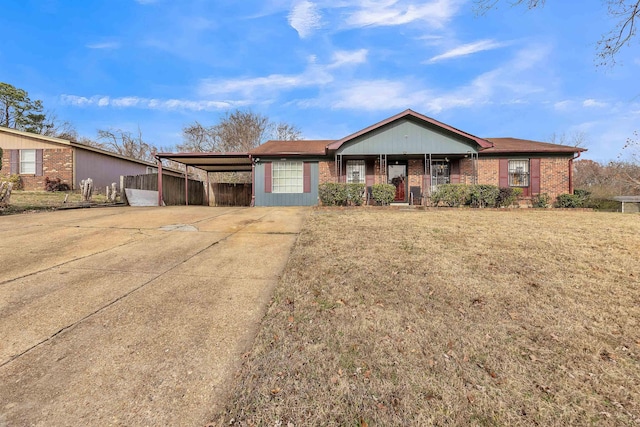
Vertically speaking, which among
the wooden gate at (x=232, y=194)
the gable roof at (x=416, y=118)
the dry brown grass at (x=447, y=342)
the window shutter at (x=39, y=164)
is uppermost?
the gable roof at (x=416, y=118)

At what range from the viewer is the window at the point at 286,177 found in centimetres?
1377

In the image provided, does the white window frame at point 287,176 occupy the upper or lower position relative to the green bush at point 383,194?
upper

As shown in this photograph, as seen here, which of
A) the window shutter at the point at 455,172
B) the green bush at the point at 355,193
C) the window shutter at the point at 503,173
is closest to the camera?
the green bush at the point at 355,193

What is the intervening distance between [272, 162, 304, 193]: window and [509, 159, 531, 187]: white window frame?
32.8 ft

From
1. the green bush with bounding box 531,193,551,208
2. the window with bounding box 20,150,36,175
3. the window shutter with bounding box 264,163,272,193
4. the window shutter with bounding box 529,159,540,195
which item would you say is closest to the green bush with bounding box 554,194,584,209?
the green bush with bounding box 531,193,551,208

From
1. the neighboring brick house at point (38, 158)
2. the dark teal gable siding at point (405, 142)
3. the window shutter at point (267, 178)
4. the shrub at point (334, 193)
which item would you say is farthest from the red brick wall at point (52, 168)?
the dark teal gable siding at point (405, 142)

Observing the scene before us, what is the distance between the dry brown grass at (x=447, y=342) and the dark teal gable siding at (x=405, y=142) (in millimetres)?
8859

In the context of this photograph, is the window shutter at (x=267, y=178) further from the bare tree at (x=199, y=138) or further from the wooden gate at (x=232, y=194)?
the bare tree at (x=199, y=138)

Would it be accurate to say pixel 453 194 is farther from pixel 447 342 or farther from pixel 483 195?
pixel 447 342

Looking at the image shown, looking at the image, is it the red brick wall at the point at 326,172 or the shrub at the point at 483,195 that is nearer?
the shrub at the point at 483,195

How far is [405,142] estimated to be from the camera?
12.9m

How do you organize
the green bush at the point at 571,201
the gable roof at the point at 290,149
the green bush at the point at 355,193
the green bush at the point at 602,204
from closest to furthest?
the green bush at the point at 355,193, the green bush at the point at 602,204, the green bush at the point at 571,201, the gable roof at the point at 290,149

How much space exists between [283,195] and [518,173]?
36.8 feet

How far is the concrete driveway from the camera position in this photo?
5.64 ft
